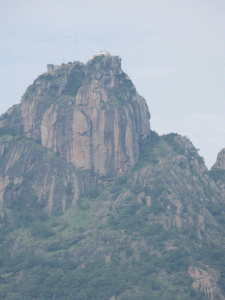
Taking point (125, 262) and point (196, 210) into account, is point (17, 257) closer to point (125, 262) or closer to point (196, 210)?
point (125, 262)

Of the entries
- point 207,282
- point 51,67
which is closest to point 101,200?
point 207,282

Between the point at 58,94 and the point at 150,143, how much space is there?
20.8 meters

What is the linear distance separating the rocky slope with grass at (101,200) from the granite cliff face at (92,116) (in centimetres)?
20

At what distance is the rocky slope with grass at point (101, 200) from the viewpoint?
289 ft

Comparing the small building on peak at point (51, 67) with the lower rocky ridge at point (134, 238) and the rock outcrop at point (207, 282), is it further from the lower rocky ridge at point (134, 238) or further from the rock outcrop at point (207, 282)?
the rock outcrop at point (207, 282)

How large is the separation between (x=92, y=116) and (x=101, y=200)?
16.2 meters

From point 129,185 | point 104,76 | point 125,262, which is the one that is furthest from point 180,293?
point 104,76

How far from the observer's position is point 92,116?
111312 mm

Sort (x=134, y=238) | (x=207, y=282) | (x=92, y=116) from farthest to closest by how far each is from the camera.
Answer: (x=92, y=116) < (x=134, y=238) < (x=207, y=282)

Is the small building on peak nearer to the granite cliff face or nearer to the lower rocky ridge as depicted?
the granite cliff face

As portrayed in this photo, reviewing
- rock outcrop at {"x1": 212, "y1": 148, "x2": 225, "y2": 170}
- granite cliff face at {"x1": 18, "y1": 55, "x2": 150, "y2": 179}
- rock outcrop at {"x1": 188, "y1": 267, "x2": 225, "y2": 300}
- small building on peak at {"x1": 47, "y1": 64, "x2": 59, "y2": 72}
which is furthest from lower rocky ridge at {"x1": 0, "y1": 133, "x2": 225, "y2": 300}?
small building on peak at {"x1": 47, "y1": 64, "x2": 59, "y2": 72}

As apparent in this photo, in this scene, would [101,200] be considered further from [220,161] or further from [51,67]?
[51,67]

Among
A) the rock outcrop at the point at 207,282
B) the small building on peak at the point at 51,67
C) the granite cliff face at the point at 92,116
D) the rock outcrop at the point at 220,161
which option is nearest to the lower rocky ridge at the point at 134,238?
the rock outcrop at the point at 207,282

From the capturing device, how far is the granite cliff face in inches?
4328
